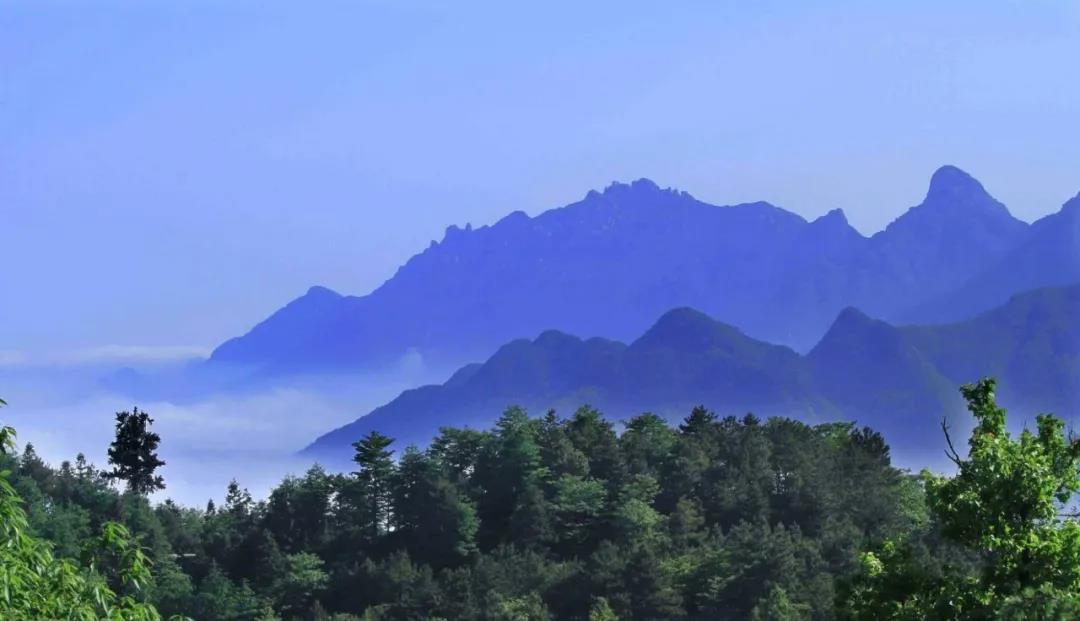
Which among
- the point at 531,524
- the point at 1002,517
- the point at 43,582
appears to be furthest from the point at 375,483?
the point at 43,582

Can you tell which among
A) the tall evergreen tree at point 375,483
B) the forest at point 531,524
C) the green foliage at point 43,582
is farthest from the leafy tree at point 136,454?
the green foliage at point 43,582

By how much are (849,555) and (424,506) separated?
Result: 2341 centimetres

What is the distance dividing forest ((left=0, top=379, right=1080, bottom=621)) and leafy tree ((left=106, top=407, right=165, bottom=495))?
121 mm

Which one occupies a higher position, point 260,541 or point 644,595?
point 260,541

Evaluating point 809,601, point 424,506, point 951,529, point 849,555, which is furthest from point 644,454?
point 951,529

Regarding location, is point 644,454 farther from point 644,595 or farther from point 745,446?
point 644,595

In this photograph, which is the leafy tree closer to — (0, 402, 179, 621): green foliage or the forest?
the forest

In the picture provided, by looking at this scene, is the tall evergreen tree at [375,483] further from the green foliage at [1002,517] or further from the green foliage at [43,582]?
the green foliage at [43,582]

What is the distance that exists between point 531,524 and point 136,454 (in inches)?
1123

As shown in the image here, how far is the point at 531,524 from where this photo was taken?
75500mm

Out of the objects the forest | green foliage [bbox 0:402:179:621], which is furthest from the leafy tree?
green foliage [bbox 0:402:179:621]

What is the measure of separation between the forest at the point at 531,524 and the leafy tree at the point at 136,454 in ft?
0.40

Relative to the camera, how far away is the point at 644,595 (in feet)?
203

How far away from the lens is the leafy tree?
88.8 m
